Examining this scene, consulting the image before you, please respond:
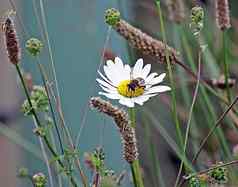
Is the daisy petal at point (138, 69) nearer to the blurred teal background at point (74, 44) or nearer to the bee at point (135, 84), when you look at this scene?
the bee at point (135, 84)

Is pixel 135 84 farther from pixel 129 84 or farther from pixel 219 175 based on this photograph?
pixel 219 175

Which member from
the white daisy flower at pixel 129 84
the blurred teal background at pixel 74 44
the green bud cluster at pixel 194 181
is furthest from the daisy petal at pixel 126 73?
the blurred teal background at pixel 74 44

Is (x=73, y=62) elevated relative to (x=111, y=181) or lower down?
elevated

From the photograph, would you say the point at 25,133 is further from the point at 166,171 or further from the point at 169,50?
the point at 169,50

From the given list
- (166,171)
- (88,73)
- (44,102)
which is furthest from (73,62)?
(44,102)

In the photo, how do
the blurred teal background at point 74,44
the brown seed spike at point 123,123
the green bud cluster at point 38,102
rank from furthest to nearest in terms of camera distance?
the blurred teal background at point 74,44, the green bud cluster at point 38,102, the brown seed spike at point 123,123

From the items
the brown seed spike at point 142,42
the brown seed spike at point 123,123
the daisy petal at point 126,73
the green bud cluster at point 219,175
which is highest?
the brown seed spike at point 142,42

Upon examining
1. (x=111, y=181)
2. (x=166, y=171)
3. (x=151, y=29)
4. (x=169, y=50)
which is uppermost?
(x=151, y=29)
